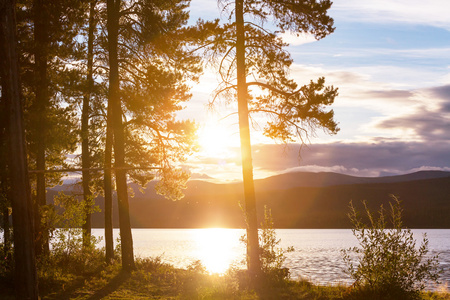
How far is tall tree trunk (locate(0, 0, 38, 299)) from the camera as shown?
10883 mm

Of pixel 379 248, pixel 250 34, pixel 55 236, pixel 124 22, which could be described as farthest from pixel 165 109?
pixel 379 248

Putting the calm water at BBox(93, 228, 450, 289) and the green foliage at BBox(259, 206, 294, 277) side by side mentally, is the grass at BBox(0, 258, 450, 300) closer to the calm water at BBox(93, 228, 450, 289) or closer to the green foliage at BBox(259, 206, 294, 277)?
the green foliage at BBox(259, 206, 294, 277)

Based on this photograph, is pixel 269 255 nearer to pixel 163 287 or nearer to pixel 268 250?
pixel 268 250

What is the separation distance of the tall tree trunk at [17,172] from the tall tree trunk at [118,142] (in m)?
7.47

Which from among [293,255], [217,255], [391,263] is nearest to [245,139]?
[391,263]

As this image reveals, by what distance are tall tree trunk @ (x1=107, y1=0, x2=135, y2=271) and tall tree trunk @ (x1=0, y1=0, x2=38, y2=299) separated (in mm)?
7466

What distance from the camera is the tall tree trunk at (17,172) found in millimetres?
10883

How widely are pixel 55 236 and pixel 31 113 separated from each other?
4.90 m

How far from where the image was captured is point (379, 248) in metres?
12.2

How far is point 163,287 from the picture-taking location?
15.7 metres

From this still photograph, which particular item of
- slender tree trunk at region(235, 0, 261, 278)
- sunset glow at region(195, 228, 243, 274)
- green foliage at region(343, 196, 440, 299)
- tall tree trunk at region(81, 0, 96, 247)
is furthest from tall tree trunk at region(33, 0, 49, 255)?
green foliage at region(343, 196, 440, 299)

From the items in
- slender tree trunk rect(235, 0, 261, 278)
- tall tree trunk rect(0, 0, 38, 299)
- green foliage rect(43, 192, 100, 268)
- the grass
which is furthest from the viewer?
green foliage rect(43, 192, 100, 268)

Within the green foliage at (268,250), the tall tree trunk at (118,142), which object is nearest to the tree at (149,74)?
the tall tree trunk at (118,142)

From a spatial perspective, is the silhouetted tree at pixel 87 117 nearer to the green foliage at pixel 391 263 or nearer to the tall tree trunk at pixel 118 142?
the tall tree trunk at pixel 118 142
